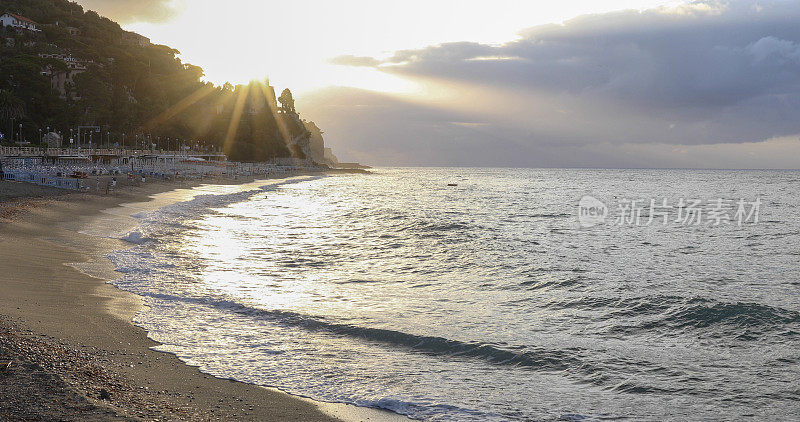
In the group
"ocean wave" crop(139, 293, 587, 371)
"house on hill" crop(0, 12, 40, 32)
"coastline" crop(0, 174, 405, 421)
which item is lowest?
"ocean wave" crop(139, 293, 587, 371)

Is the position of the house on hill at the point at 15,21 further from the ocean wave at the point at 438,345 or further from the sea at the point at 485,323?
the ocean wave at the point at 438,345

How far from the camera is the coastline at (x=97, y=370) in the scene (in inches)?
254

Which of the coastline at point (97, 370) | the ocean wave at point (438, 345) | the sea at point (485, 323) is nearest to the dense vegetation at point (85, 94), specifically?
the sea at point (485, 323)

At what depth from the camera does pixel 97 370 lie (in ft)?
25.4

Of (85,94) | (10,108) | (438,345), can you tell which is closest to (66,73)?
(85,94)

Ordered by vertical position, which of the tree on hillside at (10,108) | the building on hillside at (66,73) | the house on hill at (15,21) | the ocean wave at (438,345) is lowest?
the ocean wave at (438,345)

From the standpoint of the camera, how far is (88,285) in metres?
14.0

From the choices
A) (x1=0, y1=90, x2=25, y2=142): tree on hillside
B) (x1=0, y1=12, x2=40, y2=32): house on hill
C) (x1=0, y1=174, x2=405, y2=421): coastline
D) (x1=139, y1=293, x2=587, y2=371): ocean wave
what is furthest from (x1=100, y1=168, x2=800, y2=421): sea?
(x1=0, y1=12, x2=40, y2=32): house on hill

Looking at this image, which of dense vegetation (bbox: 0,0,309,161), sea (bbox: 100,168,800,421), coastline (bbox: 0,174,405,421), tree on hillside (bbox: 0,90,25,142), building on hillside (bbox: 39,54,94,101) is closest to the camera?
coastline (bbox: 0,174,405,421)

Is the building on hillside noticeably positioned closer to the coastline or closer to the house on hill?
the house on hill

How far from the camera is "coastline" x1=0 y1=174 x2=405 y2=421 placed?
6445 mm

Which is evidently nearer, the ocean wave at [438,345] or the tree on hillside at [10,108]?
the ocean wave at [438,345]

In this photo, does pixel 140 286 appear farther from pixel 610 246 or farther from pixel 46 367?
pixel 610 246

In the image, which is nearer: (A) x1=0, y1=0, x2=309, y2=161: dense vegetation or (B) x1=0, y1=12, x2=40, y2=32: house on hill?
(A) x1=0, y1=0, x2=309, y2=161: dense vegetation
